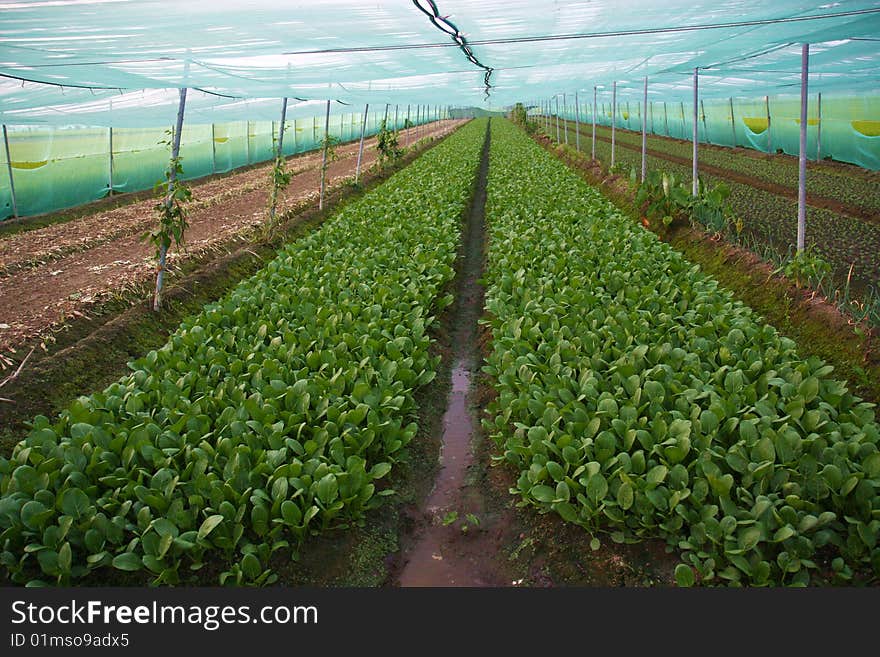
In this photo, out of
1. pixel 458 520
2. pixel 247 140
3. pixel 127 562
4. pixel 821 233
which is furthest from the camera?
pixel 247 140

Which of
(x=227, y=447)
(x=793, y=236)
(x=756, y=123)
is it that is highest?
(x=756, y=123)

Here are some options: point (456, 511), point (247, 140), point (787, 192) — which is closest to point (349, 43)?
point (456, 511)

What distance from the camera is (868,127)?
16.8 m

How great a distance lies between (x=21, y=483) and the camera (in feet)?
12.0

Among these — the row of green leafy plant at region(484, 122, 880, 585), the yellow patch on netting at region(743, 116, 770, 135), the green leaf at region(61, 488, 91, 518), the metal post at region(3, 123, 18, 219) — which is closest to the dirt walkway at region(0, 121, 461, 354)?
the metal post at region(3, 123, 18, 219)

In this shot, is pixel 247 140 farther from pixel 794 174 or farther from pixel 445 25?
pixel 445 25

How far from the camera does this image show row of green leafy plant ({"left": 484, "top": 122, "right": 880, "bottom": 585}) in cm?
336

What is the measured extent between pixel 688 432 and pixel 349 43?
4.97 meters

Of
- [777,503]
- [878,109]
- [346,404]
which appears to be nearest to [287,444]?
[346,404]

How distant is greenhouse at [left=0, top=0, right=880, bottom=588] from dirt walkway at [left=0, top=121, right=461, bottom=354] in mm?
82

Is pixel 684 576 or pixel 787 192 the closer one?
pixel 684 576

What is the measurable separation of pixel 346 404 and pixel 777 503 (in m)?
2.77

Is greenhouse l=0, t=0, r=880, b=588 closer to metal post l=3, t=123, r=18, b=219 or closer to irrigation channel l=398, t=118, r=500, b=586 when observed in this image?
irrigation channel l=398, t=118, r=500, b=586

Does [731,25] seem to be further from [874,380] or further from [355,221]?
[355,221]
